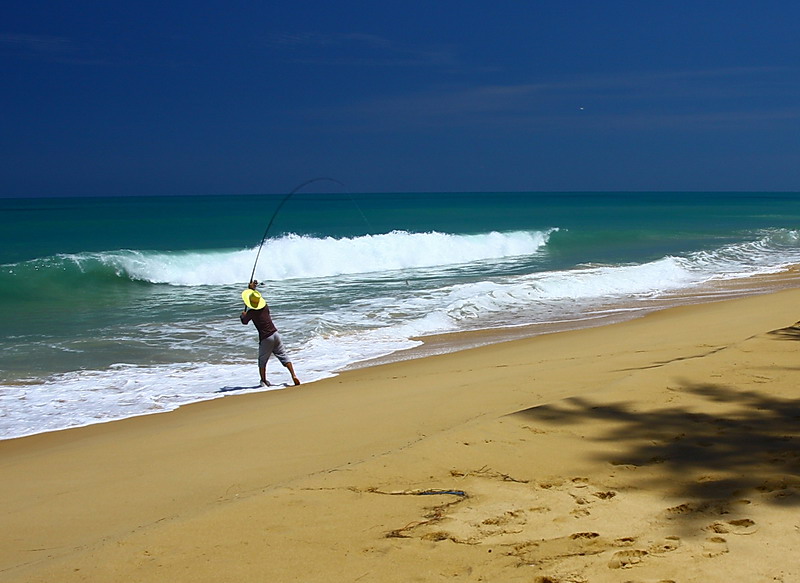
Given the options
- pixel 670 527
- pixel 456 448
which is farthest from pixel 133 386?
pixel 670 527

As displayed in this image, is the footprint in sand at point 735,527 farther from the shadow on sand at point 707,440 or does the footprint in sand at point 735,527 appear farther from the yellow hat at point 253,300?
the yellow hat at point 253,300

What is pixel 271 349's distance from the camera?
9086 mm

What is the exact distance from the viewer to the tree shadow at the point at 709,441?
3.68 m

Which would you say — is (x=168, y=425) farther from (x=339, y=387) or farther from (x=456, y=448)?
(x=456, y=448)

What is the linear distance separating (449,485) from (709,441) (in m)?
1.63

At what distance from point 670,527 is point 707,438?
139cm

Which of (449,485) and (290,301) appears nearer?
(449,485)

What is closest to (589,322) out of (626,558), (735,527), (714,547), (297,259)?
(735,527)

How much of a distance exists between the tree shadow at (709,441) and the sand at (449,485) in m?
0.02

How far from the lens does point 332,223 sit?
171ft

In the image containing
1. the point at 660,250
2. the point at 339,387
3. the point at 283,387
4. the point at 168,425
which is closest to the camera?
the point at 168,425

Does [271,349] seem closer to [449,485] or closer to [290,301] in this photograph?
[449,485]

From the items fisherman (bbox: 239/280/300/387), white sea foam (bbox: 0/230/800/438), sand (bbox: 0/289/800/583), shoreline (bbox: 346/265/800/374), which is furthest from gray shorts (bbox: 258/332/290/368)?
sand (bbox: 0/289/800/583)

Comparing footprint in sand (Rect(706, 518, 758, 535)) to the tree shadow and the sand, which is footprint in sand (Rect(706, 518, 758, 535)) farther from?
the tree shadow
